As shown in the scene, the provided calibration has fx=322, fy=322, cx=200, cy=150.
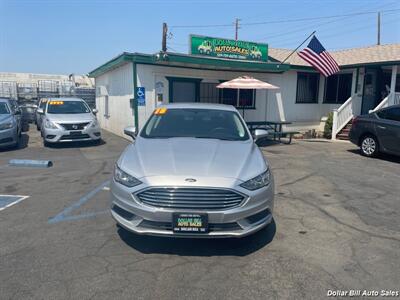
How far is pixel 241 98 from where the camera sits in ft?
49.8

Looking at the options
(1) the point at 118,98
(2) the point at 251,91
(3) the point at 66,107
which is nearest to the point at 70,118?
(3) the point at 66,107

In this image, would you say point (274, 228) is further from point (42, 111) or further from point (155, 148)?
point (42, 111)

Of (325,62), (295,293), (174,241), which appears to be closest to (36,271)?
(174,241)

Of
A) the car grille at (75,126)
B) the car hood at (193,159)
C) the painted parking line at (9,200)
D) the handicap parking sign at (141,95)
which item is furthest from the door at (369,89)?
the painted parking line at (9,200)

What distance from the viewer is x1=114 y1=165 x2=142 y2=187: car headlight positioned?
344 cm

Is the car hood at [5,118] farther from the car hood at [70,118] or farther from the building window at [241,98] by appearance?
the building window at [241,98]

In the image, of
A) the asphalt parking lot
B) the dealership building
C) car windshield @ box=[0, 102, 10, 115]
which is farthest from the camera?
the dealership building

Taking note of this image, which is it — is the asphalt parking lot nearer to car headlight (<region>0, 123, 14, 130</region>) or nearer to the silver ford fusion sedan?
the silver ford fusion sedan

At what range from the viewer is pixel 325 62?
13.3 meters

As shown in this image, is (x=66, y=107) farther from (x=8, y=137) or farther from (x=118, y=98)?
(x=118, y=98)

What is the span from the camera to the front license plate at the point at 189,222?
3.22m

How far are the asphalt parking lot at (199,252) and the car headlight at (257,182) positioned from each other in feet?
2.59

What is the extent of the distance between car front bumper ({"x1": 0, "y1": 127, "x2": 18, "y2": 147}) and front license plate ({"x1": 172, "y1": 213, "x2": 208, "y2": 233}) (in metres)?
9.31

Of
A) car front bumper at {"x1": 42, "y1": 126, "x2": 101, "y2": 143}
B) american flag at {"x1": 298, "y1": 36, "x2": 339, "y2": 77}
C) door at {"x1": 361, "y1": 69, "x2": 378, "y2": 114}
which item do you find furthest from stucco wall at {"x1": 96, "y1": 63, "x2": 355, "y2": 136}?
american flag at {"x1": 298, "y1": 36, "x2": 339, "y2": 77}
